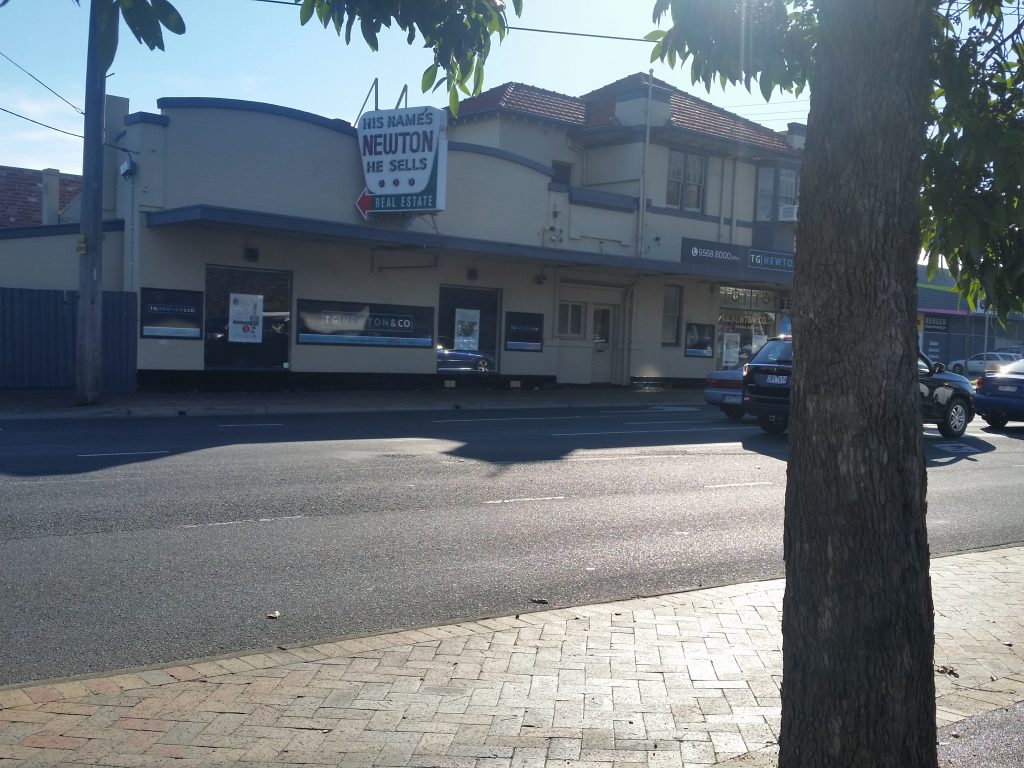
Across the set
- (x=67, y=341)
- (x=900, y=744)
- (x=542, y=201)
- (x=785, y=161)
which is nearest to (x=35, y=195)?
(x=67, y=341)

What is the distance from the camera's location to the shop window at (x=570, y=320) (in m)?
30.0

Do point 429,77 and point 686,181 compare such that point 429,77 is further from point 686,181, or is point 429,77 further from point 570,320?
point 686,181

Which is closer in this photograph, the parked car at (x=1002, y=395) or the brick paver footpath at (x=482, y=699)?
the brick paver footpath at (x=482, y=699)

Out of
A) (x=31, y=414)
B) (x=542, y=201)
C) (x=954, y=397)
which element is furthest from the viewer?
(x=542, y=201)

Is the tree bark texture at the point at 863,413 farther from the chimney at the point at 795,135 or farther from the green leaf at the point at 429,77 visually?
the chimney at the point at 795,135

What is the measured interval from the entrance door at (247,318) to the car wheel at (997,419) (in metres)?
15.5

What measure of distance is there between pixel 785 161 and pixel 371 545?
2862 centimetres

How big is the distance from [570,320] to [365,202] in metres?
8.28

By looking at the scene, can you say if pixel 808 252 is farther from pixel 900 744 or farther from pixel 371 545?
pixel 371 545

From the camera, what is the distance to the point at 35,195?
111 ft

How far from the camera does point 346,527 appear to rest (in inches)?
365

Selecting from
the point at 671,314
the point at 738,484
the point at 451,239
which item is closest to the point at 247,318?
the point at 451,239

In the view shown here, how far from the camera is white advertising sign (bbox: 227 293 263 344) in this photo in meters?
23.1

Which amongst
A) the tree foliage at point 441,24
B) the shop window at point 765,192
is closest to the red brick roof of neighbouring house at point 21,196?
the shop window at point 765,192
